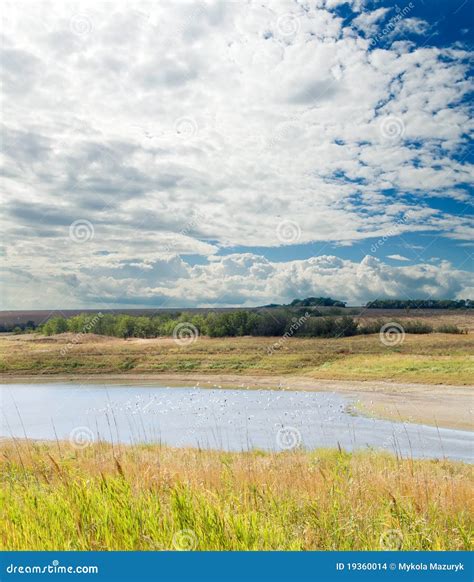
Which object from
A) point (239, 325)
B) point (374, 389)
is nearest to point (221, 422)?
point (374, 389)

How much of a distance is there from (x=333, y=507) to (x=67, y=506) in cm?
255

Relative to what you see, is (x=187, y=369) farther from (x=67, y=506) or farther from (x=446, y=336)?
(x=67, y=506)

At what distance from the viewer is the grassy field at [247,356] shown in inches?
1903

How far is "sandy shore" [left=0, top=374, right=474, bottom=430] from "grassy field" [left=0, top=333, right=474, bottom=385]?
1.71 metres

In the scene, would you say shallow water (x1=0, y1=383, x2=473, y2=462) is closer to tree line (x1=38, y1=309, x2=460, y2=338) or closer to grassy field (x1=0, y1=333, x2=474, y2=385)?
grassy field (x1=0, y1=333, x2=474, y2=385)

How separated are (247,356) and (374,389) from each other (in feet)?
63.7

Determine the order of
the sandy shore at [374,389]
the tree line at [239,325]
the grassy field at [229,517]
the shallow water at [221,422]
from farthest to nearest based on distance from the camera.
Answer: the tree line at [239,325], the sandy shore at [374,389], the shallow water at [221,422], the grassy field at [229,517]

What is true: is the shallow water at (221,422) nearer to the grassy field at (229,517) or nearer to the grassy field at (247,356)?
the grassy field at (229,517)

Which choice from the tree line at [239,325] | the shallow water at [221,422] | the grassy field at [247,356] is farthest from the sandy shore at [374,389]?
the tree line at [239,325]

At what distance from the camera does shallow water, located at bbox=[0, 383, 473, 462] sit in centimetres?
1950

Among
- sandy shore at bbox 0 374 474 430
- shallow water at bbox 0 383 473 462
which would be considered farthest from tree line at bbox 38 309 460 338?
shallow water at bbox 0 383 473 462

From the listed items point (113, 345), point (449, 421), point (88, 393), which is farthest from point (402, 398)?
point (113, 345)

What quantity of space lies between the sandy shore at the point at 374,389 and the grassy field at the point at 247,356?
1.71m
